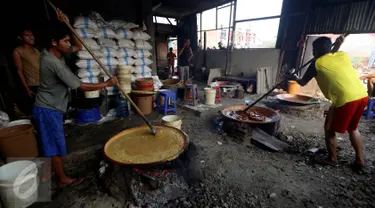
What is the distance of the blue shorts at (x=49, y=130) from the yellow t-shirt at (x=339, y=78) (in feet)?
12.8

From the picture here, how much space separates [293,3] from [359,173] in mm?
7611

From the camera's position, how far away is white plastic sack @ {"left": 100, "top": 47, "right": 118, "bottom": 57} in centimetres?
495

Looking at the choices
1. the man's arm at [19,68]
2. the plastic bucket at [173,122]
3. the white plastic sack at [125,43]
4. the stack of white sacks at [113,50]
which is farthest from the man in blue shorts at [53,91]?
the white plastic sack at [125,43]

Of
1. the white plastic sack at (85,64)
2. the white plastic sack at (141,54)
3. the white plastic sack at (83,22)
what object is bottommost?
the white plastic sack at (85,64)

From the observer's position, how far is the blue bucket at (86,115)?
4367 mm

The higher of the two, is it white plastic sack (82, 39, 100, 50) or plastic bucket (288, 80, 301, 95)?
white plastic sack (82, 39, 100, 50)

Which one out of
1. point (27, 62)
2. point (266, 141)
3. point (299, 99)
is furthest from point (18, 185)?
point (299, 99)

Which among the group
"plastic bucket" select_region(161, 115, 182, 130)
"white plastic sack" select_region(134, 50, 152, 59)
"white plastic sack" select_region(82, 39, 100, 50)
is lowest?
"plastic bucket" select_region(161, 115, 182, 130)

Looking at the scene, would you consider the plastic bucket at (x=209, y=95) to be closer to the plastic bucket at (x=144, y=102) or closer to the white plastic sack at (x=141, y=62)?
the plastic bucket at (x=144, y=102)

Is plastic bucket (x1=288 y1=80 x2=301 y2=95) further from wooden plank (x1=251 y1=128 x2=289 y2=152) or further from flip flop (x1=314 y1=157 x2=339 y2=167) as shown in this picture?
flip flop (x1=314 y1=157 x2=339 y2=167)

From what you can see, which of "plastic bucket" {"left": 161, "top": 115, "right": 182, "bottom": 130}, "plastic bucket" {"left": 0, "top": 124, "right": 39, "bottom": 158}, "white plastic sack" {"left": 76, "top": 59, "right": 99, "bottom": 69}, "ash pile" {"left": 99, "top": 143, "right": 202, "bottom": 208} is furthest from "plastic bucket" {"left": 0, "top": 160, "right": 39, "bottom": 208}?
"white plastic sack" {"left": 76, "top": 59, "right": 99, "bottom": 69}

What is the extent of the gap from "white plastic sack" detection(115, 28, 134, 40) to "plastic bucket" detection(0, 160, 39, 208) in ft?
13.3

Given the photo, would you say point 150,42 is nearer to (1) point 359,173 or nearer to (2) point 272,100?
(2) point 272,100

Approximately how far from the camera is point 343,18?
253 inches
